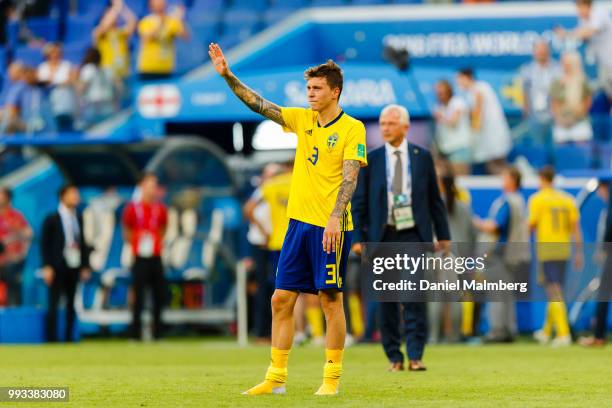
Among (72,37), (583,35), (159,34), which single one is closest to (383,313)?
(583,35)

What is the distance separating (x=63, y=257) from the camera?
62.1 ft

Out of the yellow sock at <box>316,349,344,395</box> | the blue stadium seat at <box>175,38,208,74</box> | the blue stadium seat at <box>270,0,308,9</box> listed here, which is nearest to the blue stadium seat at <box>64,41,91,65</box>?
the blue stadium seat at <box>175,38,208,74</box>

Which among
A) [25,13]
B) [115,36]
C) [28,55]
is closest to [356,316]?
[115,36]

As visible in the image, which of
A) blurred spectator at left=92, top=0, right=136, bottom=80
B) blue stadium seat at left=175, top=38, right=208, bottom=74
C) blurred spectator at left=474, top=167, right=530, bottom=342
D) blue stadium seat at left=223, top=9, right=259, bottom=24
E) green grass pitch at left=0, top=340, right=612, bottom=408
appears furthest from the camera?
blue stadium seat at left=223, top=9, right=259, bottom=24

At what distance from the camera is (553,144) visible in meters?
20.0

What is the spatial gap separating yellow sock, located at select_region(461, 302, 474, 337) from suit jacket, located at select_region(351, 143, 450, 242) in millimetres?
6524

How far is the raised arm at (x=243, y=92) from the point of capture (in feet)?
30.3

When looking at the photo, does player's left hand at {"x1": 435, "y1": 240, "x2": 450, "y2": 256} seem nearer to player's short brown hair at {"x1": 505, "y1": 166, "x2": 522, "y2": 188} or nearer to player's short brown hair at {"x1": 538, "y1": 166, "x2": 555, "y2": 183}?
player's short brown hair at {"x1": 538, "y1": 166, "x2": 555, "y2": 183}

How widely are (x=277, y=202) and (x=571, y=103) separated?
502cm

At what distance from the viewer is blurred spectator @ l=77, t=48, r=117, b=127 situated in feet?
71.2

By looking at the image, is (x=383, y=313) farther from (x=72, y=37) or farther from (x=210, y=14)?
(x=72, y=37)

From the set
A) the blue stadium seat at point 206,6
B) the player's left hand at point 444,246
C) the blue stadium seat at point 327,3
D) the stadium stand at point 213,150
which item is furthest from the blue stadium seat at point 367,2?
the player's left hand at point 444,246

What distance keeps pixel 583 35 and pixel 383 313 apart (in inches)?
395

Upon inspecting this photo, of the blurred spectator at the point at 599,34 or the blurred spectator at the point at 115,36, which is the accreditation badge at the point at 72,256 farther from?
the blurred spectator at the point at 599,34
